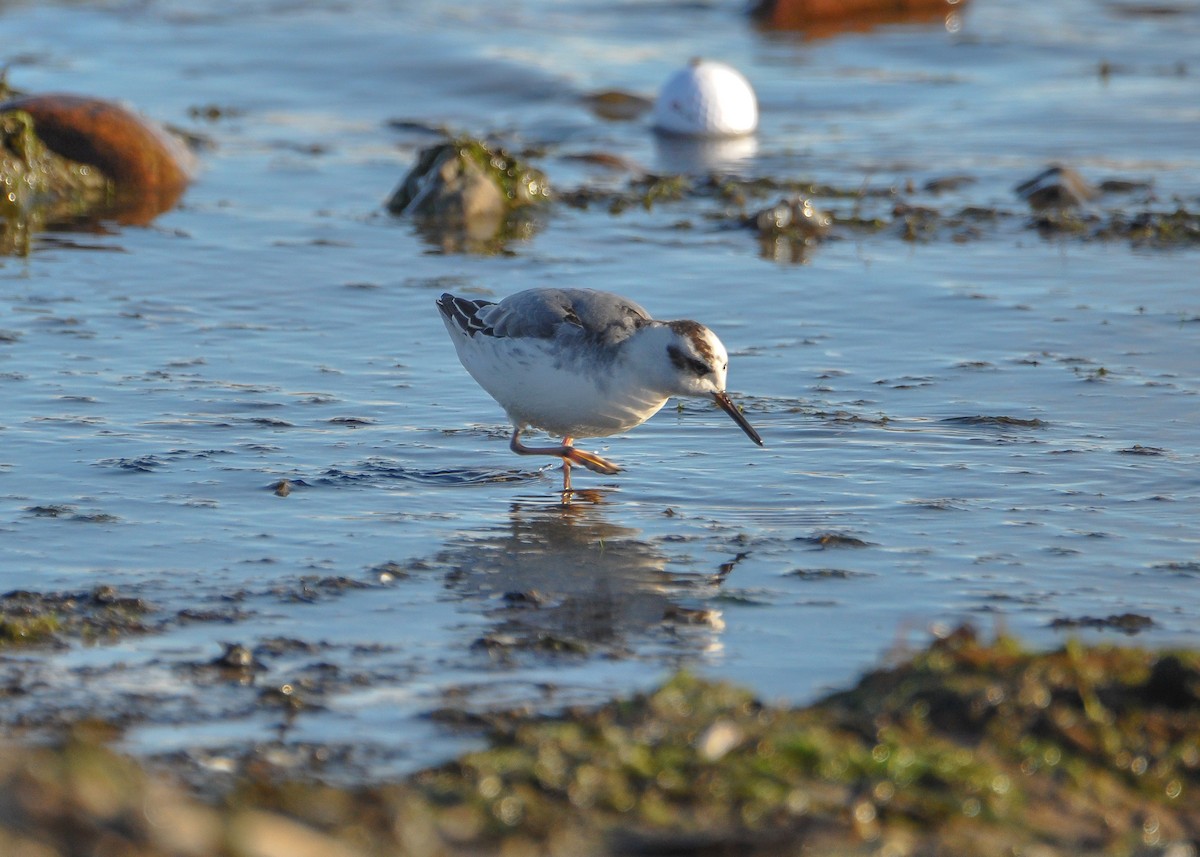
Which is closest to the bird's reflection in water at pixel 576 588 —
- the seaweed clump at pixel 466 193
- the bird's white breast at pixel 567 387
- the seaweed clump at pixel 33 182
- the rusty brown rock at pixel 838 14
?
the bird's white breast at pixel 567 387

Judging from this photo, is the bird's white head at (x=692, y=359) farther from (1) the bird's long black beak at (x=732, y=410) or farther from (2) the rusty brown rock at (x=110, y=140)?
(2) the rusty brown rock at (x=110, y=140)

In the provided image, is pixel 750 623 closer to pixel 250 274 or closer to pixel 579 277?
pixel 579 277

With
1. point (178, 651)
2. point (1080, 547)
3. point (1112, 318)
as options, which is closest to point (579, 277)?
point (1112, 318)

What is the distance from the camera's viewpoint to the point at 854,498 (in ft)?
24.8

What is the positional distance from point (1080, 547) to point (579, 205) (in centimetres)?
763

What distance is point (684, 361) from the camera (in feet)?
24.2

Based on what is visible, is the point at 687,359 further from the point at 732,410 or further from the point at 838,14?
the point at 838,14

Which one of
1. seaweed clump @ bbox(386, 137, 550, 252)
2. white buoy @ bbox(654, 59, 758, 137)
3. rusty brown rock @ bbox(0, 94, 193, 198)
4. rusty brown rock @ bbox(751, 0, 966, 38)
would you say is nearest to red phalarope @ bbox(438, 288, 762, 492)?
seaweed clump @ bbox(386, 137, 550, 252)

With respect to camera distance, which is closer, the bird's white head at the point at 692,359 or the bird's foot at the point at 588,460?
the bird's white head at the point at 692,359

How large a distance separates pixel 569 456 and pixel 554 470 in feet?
1.41

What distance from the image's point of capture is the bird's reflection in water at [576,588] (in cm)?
591

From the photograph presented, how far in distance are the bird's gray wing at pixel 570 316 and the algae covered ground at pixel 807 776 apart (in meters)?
2.86

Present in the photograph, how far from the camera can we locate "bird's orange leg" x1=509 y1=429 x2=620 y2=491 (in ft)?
25.9

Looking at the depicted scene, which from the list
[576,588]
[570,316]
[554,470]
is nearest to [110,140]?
[554,470]
